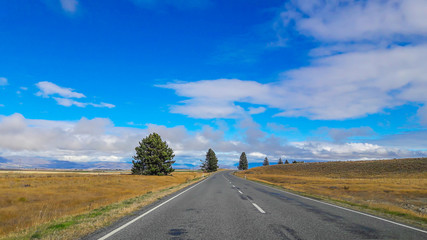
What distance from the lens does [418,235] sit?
652cm

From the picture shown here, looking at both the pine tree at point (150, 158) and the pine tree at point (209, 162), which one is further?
the pine tree at point (209, 162)

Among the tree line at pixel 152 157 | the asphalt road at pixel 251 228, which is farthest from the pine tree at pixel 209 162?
the asphalt road at pixel 251 228

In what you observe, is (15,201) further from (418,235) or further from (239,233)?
(418,235)

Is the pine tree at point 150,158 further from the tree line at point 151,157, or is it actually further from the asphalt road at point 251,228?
the asphalt road at point 251,228

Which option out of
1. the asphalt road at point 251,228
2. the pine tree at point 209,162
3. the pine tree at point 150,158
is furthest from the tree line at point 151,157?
the pine tree at point 209,162

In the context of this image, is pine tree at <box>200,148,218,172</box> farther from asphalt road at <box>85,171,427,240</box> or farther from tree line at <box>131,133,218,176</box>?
asphalt road at <box>85,171,427,240</box>

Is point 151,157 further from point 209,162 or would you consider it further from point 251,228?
point 209,162

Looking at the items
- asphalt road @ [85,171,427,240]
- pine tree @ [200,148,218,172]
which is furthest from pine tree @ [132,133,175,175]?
pine tree @ [200,148,218,172]

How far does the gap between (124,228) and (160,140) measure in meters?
51.9

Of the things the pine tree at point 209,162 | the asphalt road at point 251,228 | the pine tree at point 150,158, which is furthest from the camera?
the pine tree at point 209,162

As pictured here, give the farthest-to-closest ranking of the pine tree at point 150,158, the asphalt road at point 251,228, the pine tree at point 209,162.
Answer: the pine tree at point 209,162
the pine tree at point 150,158
the asphalt road at point 251,228

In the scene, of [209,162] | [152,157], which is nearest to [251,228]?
[152,157]

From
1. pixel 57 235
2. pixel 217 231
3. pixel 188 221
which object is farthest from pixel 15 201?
pixel 217 231

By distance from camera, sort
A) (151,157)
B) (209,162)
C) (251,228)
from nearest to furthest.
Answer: (251,228) → (151,157) → (209,162)
